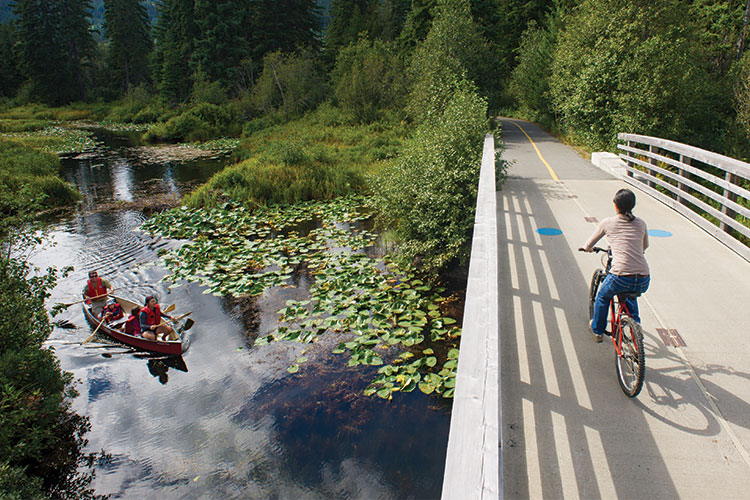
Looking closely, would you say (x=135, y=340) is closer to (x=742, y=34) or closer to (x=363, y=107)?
(x=363, y=107)

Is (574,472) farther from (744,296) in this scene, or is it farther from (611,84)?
(611,84)

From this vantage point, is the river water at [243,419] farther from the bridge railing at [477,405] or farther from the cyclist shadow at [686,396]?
the bridge railing at [477,405]

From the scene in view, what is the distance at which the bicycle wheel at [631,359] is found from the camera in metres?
4.61

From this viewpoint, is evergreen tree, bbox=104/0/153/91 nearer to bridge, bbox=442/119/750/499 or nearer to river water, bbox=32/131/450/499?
river water, bbox=32/131/450/499

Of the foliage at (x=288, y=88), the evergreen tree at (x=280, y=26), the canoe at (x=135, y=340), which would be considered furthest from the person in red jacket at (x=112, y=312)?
the evergreen tree at (x=280, y=26)

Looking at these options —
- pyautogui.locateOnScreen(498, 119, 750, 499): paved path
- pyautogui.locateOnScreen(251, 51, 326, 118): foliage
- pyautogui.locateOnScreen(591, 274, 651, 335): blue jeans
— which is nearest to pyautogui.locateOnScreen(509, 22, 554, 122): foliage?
pyautogui.locateOnScreen(251, 51, 326, 118): foliage

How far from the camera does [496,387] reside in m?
3.14

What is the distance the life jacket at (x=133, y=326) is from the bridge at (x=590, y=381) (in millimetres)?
7439

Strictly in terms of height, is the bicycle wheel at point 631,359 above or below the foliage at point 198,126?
below

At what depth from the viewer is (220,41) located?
201 ft

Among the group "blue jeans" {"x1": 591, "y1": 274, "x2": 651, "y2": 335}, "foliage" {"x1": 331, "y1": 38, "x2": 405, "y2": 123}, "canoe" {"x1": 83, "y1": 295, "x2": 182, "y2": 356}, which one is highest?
"foliage" {"x1": 331, "y1": 38, "x2": 405, "y2": 123}

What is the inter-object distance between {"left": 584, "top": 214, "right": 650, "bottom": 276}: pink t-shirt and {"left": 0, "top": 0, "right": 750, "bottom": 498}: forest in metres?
5.99

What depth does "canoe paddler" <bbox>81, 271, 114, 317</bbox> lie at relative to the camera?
11438mm

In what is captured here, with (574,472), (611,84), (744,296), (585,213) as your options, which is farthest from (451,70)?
(574,472)
